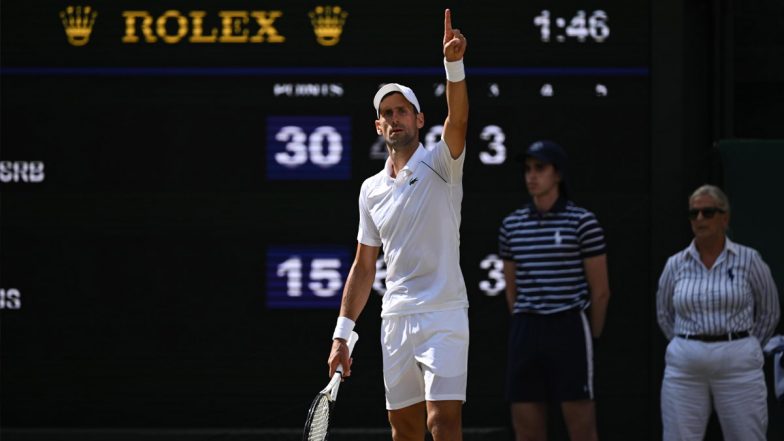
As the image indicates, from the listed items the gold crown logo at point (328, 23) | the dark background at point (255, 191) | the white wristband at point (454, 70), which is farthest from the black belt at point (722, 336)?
the gold crown logo at point (328, 23)

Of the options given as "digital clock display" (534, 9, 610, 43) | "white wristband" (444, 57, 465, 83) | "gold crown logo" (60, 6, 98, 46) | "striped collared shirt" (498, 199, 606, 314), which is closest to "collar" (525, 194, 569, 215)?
"striped collared shirt" (498, 199, 606, 314)

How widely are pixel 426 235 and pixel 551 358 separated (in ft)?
4.59

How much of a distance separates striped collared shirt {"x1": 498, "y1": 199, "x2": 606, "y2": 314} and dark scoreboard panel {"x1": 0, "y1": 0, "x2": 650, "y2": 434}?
5.75 feet

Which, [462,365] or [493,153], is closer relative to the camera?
[462,365]

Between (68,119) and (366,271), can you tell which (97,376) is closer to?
(68,119)

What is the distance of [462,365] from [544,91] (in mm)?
3346

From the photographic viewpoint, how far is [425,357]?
573 cm

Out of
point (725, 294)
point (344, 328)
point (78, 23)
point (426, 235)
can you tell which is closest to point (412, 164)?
point (426, 235)

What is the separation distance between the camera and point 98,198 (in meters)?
8.93

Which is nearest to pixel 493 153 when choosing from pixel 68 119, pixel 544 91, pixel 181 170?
pixel 544 91

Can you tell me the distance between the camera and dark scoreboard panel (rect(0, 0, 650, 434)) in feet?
28.8

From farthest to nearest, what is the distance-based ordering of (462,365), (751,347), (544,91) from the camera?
1. (544,91)
2. (751,347)
3. (462,365)

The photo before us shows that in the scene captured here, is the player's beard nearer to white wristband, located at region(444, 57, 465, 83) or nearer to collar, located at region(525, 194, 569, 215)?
white wristband, located at region(444, 57, 465, 83)

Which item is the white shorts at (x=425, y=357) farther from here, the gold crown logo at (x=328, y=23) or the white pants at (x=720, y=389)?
the gold crown logo at (x=328, y=23)
